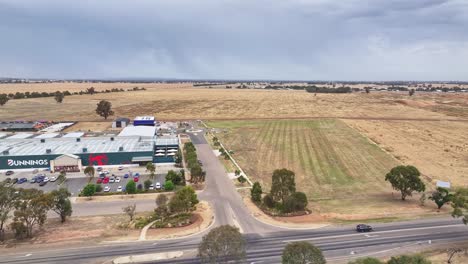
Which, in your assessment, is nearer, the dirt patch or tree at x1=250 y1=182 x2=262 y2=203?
the dirt patch

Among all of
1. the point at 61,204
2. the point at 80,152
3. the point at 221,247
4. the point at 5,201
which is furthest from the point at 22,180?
the point at 221,247

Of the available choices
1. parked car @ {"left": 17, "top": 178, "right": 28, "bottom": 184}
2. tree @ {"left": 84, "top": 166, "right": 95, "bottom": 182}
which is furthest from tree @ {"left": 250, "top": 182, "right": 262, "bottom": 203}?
parked car @ {"left": 17, "top": 178, "right": 28, "bottom": 184}

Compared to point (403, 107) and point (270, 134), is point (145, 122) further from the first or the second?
point (403, 107)

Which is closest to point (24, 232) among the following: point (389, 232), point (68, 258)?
point (68, 258)

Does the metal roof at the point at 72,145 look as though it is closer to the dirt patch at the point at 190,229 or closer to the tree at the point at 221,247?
the dirt patch at the point at 190,229

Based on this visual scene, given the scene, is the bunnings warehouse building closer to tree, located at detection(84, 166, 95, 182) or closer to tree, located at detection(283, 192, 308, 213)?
tree, located at detection(84, 166, 95, 182)
